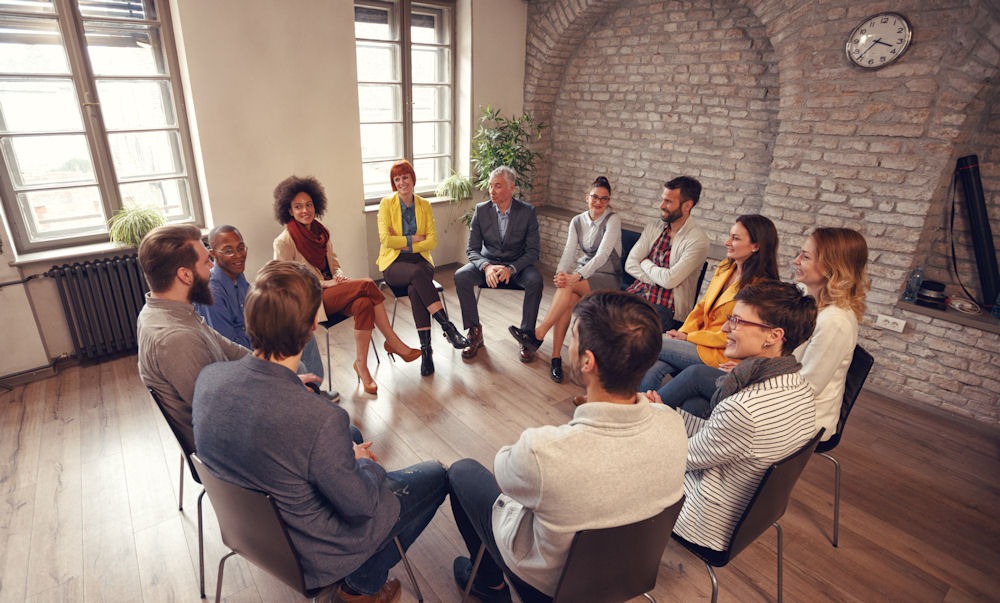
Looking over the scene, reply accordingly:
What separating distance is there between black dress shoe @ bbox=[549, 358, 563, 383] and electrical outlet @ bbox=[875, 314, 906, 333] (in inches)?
84.4

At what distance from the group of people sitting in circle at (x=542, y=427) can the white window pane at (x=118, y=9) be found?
2.19 metres

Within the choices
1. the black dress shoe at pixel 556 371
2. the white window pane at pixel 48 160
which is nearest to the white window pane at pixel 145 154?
the white window pane at pixel 48 160

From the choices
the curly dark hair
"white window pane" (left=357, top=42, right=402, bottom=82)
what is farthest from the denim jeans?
"white window pane" (left=357, top=42, right=402, bottom=82)

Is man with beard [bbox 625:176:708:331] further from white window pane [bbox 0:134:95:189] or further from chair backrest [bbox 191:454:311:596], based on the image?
white window pane [bbox 0:134:95:189]

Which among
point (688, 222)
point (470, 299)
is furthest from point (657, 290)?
point (470, 299)

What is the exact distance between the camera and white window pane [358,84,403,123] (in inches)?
192

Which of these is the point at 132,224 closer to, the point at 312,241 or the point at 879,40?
the point at 312,241

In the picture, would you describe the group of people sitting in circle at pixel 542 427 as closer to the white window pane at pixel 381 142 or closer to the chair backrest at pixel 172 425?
the chair backrest at pixel 172 425

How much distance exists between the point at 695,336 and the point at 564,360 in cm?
128

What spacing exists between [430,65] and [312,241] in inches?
109

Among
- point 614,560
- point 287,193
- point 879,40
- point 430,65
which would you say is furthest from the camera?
point 430,65

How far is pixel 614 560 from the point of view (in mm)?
1312

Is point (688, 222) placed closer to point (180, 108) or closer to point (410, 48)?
point (410, 48)

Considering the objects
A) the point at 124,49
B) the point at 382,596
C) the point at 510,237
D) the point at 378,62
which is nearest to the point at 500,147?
the point at 378,62
